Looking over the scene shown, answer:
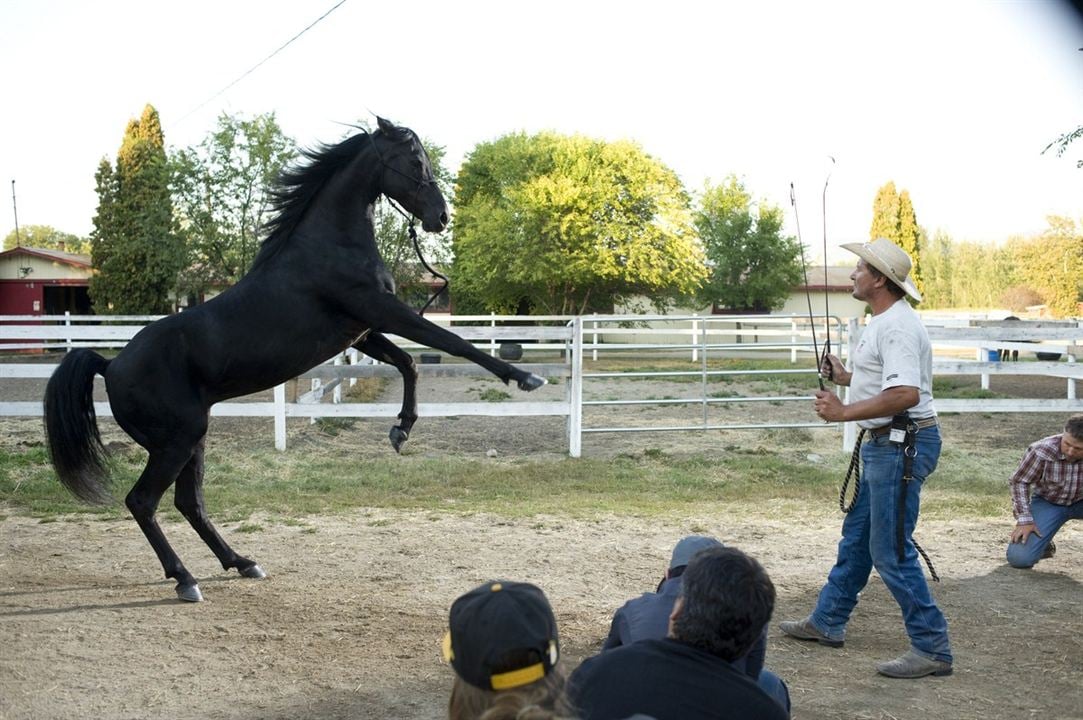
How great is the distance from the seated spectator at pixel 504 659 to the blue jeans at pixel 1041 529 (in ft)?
16.0

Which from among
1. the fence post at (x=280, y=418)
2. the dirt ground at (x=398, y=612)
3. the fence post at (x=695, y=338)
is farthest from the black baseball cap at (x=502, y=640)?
the fence post at (x=695, y=338)

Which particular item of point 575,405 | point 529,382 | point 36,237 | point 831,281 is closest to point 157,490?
point 529,382

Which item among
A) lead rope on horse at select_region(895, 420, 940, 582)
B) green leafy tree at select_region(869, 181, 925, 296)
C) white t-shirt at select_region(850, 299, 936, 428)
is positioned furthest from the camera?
green leafy tree at select_region(869, 181, 925, 296)

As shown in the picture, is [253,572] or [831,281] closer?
[253,572]

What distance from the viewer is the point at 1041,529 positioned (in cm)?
575

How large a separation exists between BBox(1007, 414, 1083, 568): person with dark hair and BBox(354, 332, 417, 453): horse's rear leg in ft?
12.0

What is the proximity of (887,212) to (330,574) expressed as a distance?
181 feet

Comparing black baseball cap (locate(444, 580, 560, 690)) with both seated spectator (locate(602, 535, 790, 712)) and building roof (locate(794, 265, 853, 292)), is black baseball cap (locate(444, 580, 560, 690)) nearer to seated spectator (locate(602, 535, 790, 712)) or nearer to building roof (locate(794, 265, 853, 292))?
seated spectator (locate(602, 535, 790, 712))

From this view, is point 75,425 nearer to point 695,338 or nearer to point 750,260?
point 695,338

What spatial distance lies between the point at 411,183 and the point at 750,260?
36955 millimetres

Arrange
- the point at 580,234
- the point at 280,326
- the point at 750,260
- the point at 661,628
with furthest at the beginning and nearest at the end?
the point at 750,260
the point at 580,234
the point at 280,326
the point at 661,628

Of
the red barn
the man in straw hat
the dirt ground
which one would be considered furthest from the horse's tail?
the red barn

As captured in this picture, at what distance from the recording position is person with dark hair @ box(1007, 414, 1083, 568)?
5.70 metres

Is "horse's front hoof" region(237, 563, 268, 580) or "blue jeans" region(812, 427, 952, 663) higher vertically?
"blue jeans" region(812, 427, 952, 663)
